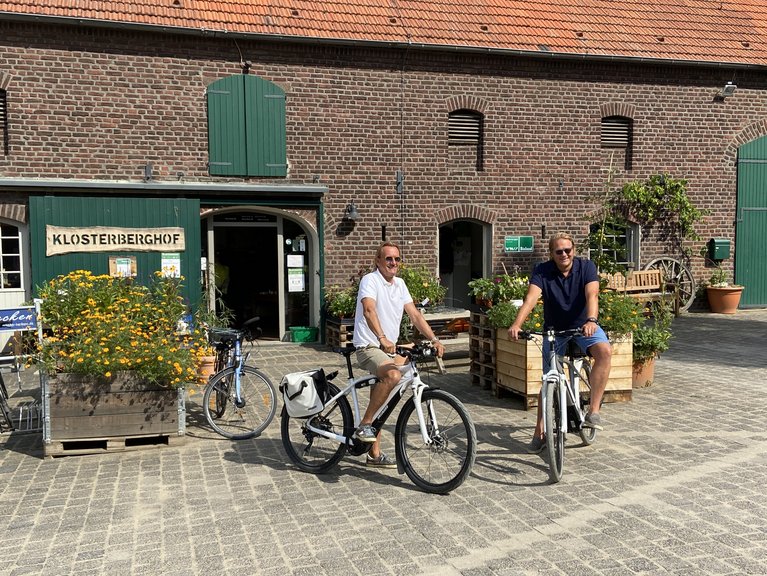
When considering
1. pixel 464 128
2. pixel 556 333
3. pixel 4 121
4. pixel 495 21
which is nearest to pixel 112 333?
pixel 556 333

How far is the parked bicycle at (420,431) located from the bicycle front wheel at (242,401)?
4.86ft

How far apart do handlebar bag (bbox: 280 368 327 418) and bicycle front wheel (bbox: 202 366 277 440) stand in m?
1.35

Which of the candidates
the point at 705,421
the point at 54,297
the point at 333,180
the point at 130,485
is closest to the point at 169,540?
the point at 130,485

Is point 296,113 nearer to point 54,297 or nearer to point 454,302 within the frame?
point 454,302

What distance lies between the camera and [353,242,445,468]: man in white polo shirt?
5.54 meters

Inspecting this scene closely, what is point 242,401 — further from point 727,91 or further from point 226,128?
point 727,91

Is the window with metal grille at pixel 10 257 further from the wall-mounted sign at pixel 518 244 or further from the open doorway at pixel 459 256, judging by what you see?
the wall-mounted sign at pixel 518 244

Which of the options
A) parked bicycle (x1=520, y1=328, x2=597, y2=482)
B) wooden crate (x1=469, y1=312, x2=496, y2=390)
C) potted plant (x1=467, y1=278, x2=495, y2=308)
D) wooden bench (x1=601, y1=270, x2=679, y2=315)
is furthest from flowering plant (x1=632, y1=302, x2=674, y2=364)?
wooden bench (x1=601, y1=270, x2=679, y2=315)

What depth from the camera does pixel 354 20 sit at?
1387 centimetres

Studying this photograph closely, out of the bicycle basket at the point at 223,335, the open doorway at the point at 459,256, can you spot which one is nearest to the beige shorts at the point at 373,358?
the bicycle basket at the point at 223,335

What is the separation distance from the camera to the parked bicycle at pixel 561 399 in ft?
18.0

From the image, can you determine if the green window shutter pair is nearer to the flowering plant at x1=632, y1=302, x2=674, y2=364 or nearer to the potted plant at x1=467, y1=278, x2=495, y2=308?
the potted plant at x1=467, y1=278, x2=495, y2=308

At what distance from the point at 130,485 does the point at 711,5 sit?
17.3m

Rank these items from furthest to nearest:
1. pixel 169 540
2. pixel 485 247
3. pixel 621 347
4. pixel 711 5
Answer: pixel 711 5 → pixel 485 247 → pixel 621 347 → pixel 169 540
